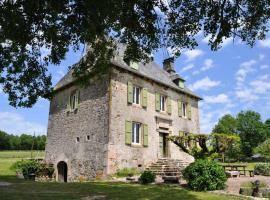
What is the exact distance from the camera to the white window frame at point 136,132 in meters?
19.9

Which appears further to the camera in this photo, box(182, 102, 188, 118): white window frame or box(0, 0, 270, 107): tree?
box(182, 102, 188, 118): white window frame

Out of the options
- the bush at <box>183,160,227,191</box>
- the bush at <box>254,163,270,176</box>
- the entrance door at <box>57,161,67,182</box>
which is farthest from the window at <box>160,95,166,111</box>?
the bush at <box>183,160,227,191</box>

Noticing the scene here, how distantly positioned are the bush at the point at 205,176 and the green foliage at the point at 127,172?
5.90m

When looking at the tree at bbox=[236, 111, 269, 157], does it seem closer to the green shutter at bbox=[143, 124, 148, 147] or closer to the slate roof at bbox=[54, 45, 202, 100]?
the slate roof at bbox=[54, 45, 202, 100]

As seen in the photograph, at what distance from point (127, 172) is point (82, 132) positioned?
4095mm

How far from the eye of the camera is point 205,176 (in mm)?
12242

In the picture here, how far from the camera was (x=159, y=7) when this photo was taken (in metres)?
Result: 9.13

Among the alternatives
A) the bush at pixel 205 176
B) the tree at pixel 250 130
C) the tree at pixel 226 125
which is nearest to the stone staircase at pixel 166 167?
the bush at pixel 205 176

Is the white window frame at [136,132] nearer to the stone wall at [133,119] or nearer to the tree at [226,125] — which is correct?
the stone wall at [133,119]

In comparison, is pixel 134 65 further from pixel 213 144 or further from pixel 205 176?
pixel 205 176

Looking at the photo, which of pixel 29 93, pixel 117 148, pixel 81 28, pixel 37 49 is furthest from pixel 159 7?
pixel 117 148

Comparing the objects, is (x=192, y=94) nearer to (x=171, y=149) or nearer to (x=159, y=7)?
(x=171, y=149)

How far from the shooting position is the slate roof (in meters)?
20.1

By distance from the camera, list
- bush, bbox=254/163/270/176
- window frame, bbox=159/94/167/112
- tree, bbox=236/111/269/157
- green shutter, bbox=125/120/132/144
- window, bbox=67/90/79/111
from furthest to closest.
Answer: tree, bbox=236/111/269/157, window frame, bbox=159/94/167/112, bush, bbox=254/163/270/176, window, bbox=67/90/79/111, green shutter, bbox=125/120/132/144
